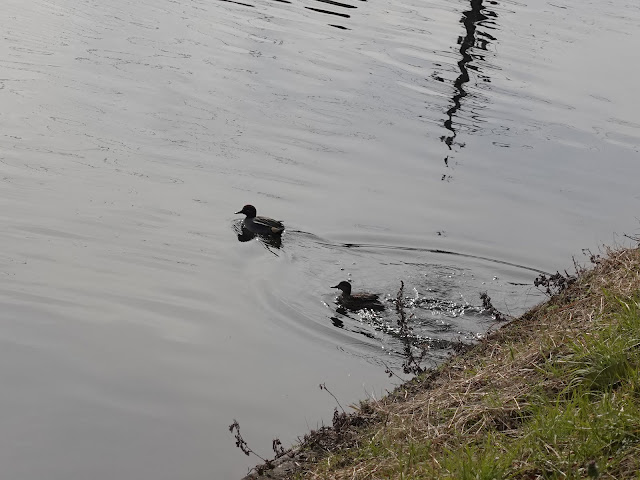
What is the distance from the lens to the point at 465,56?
20.9 m

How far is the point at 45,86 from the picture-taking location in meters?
15.6

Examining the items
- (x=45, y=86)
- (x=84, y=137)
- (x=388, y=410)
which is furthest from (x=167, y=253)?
(x=45, y=86)

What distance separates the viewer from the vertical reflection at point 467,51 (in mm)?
16469

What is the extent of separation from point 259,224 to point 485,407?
6.07 meters

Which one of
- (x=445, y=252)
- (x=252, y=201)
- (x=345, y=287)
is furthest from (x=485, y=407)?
(x=252, y=201)

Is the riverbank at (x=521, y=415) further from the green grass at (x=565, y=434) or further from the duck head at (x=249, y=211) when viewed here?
the duck head at (x=249, y=211)

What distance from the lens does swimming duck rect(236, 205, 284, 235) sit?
37.8 feet

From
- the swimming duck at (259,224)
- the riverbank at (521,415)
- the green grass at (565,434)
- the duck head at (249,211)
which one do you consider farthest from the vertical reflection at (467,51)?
the green grass at (565,434)

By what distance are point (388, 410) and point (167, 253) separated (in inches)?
188

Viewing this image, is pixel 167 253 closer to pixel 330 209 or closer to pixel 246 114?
pixel 330 209

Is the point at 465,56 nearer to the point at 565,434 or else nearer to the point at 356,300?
the point at 356,300

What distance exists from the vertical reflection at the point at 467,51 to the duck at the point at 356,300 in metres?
4.17

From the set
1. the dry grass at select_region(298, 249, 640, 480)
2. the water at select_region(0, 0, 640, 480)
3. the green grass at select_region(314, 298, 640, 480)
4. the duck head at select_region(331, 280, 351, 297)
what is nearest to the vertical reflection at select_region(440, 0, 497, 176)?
the water at select_region(0, 0, 640, 480)

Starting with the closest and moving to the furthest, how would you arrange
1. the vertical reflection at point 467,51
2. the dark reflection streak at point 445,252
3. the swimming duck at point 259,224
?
1. the dark reflection streak at point 445,252
2. the swimming duck at point 259,224
3. the vertical reflection at point 467,51
